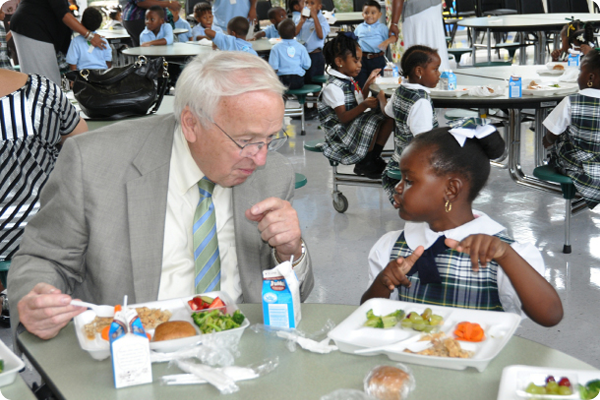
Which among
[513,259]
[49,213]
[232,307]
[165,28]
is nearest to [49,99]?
[49,213]

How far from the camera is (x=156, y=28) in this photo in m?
7.57

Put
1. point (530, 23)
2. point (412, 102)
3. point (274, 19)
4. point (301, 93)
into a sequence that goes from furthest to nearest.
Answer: point (274, 19) → point (530, 23) → point (301, 93) → point (412, 102)

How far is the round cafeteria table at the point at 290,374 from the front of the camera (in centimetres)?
106

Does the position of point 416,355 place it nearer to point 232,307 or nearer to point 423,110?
point 232,307

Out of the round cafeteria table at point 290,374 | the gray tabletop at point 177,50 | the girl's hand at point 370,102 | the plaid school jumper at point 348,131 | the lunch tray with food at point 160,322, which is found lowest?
the plaid school jumper at point 348,131

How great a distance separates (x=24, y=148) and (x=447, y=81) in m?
2.48

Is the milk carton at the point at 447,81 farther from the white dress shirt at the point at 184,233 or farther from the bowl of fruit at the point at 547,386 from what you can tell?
the bowl of fruit at the point at 547,386

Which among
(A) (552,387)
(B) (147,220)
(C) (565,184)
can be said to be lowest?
(C) (565,184)

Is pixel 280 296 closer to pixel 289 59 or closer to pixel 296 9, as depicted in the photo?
pixel 289 59

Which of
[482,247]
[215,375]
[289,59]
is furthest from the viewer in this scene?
[289,59]

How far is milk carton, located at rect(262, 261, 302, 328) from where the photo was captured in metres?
1.27

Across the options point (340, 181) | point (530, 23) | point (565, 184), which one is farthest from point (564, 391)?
point (530, 23)

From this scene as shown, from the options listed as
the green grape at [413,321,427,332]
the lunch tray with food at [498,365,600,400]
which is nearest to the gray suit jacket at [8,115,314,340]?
the green grape at [413,321,427,332]

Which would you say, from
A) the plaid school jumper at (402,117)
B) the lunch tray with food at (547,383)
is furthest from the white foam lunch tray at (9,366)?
the plaid school jumper at (402,117)
